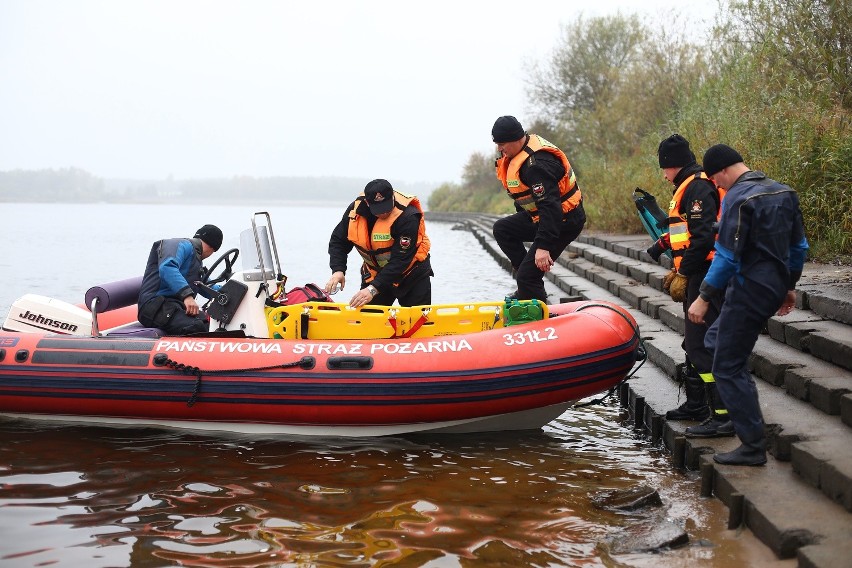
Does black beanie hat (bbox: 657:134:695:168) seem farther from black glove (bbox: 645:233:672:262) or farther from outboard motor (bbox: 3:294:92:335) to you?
outboard motor (bbox: 3:294:92:335)

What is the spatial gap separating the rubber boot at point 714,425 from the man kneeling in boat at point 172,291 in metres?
3.71

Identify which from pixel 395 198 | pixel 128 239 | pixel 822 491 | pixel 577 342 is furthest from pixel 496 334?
pixel 128 239

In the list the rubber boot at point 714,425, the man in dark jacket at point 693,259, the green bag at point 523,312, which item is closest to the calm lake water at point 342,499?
the rubber boot at point 714,425

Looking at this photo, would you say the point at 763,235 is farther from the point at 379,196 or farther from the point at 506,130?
the point at 379,196

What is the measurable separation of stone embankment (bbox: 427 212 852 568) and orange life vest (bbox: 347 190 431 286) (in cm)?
198

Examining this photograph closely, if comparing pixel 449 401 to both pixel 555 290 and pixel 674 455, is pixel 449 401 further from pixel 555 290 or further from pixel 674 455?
pixel 555 290

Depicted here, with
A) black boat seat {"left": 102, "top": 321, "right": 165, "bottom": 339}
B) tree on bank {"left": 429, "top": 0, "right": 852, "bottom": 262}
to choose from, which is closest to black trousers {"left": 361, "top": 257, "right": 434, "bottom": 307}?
black boat seat {"left": 102, "top": 321, "right": 165, "bottom": 339}

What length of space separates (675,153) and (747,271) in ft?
4.14

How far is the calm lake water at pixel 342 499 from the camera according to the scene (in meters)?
4.30

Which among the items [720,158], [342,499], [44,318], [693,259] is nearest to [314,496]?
[342,499]

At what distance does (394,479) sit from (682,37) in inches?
810

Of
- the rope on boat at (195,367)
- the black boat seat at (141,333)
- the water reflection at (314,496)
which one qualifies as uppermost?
the black boat seat at (141,333)

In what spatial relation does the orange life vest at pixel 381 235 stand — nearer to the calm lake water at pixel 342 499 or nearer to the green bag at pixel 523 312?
the green bag at pixel 523 312

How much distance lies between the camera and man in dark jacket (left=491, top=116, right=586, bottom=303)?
21.7ft
